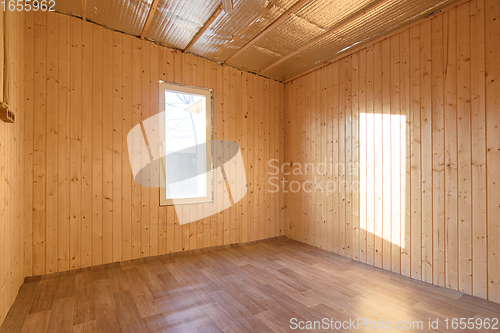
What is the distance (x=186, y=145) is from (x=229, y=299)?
232 centimetres

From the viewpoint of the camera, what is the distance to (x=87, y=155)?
11.2ft

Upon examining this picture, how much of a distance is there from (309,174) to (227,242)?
5.83 feet

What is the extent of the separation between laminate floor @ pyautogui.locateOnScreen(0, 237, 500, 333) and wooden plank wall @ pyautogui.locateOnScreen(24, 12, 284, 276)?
1.06 feet

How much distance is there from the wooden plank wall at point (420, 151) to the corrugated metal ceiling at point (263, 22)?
12.8 inches

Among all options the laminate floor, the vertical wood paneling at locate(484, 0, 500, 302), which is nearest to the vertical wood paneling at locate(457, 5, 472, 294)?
the vertical wood paneling at locate(484, 0, 500, 302)

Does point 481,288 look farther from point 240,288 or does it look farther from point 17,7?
point 17,7

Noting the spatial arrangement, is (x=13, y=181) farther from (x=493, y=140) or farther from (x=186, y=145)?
(x=493, y=140)

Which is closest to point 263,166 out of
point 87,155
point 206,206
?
point 206,206

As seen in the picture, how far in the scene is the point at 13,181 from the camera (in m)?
2.61

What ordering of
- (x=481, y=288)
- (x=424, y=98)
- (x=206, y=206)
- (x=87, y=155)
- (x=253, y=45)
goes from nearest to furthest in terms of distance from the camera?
(x=481, y=288)
(x=424, y=98)
(x=87, y=155)
(x=253, y=45)
(x=206, y=206)

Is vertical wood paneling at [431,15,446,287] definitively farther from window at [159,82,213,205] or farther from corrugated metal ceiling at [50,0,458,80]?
window at [159,82,213,205]

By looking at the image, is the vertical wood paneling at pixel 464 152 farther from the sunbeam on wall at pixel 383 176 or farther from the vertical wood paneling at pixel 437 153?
the sunbeam on wall at pixel 383 176

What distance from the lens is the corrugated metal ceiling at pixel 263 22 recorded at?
117 inches

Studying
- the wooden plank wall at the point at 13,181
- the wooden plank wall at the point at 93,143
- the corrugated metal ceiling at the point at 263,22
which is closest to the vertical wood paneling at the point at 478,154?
the corrugated metal ceiling at the point at 263,22
